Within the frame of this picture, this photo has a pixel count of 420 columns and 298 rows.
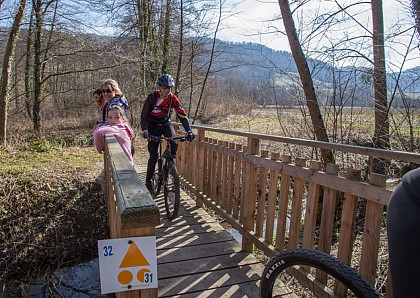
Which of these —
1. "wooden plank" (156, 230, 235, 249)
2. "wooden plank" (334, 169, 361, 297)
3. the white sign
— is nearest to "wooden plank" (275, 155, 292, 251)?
"wooden plank" (334, 169, 361, 297)

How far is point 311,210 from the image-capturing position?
2.51 metres

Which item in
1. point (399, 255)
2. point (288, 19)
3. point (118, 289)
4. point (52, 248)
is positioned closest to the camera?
point (399, 255)

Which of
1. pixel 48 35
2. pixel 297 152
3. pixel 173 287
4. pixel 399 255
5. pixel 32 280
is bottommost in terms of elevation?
pixel 32 280

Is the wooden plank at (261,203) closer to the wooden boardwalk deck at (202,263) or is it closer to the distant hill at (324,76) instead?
the wooden boardwalk deck at (202,263)

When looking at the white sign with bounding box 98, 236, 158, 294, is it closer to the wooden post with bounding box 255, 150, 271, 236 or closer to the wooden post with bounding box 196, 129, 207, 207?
the wooden post with bounding box 255, 150, 271, 236

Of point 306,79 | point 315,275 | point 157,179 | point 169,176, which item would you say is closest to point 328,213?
point 315,275

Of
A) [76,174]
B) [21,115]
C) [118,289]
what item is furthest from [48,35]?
[118,289]

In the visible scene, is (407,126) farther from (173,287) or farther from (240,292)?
(173,287)

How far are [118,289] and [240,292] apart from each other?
1.82 m

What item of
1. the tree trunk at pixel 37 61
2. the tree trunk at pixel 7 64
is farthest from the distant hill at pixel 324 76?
the tree trunk at pixel 37 61

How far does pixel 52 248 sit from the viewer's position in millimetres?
5086

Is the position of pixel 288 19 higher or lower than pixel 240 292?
higher

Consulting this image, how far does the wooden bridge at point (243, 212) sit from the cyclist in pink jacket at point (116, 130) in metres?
0.23

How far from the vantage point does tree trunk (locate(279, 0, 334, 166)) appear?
5.70 meters
